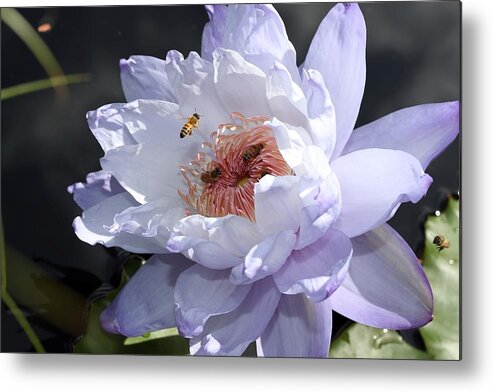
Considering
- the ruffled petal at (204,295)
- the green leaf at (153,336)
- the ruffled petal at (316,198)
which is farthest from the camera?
the green leaf at (153,336)

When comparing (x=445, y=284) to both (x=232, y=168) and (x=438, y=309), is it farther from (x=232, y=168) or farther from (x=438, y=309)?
(x=232, y=168)

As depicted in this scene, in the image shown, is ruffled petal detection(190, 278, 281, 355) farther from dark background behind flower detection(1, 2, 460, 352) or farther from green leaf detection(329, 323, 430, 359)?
dark background behind flower detection(1, 2, 460, 352)

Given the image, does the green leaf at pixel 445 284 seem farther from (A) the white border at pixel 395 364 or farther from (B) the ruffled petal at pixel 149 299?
(B) the ruffled petal at pixel 149 299

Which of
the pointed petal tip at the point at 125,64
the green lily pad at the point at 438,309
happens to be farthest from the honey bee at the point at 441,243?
the pointed petal tip at the point at 125,64

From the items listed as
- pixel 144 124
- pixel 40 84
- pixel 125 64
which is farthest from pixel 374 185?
pixel 40 84

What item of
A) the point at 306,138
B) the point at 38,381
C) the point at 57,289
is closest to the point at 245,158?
the point at 306,138

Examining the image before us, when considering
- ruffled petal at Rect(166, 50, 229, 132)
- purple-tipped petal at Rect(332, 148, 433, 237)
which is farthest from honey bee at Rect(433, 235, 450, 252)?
ruffled petal at Rect(166, 50, 229, 132)
